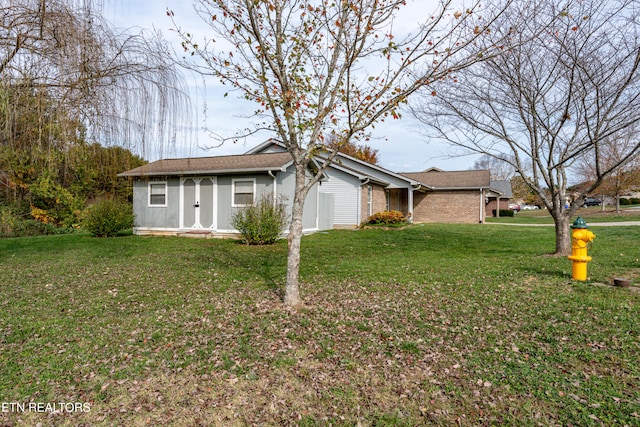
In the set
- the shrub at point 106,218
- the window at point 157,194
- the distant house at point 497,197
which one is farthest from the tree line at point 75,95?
the distant house at point 497,197

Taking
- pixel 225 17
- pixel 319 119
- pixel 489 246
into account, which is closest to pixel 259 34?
pixel 225 17

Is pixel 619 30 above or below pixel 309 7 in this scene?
above

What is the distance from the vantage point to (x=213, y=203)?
1459 centimetres

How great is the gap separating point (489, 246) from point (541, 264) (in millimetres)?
3738

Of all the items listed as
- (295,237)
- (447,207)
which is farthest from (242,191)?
(447,207)

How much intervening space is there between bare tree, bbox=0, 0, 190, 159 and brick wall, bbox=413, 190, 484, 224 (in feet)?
75.9

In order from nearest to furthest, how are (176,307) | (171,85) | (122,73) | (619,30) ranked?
(122,73), (171,85), (176,307), (619,30)

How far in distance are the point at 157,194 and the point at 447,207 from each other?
17.4 metres

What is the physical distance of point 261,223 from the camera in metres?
12.2

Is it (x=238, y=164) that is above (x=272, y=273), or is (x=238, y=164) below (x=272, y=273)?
above

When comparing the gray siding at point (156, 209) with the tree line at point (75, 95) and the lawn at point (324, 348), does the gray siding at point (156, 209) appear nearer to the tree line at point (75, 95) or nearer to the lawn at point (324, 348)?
the lawn at point (324, 348)

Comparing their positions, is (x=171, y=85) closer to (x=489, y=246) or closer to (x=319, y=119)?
(x=319, y=119)

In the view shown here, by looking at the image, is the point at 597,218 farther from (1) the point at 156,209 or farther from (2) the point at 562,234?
(1) the point at 156,209

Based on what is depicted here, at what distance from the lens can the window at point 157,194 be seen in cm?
1534
